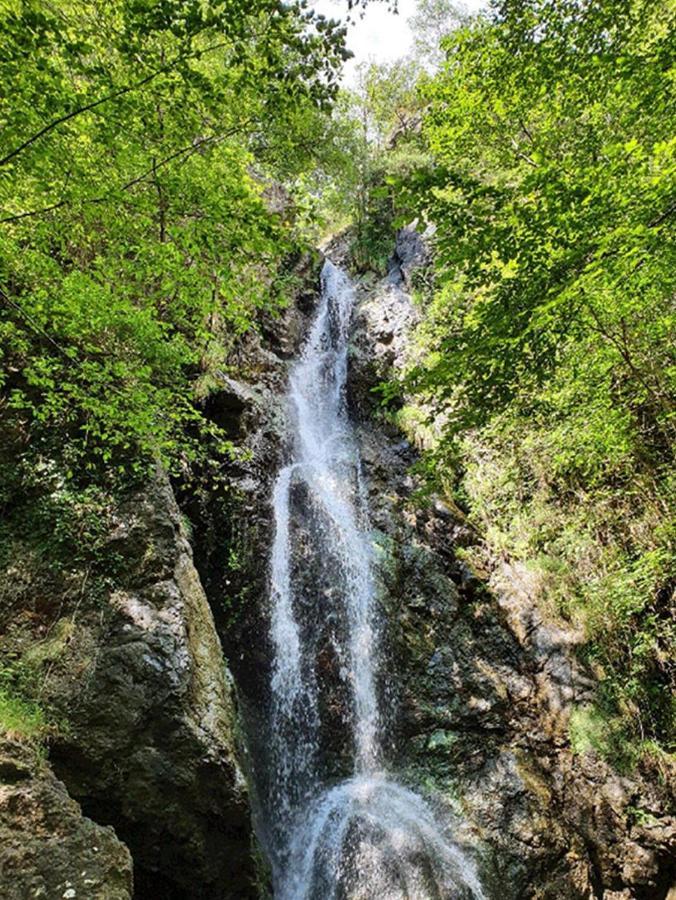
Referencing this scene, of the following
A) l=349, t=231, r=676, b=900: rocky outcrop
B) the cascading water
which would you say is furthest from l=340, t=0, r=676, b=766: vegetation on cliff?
the cascading water

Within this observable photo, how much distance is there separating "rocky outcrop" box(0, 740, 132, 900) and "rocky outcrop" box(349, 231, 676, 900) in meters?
4.52

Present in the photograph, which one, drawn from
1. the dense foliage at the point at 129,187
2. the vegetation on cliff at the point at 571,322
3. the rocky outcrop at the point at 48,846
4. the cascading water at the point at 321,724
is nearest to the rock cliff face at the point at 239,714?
the rocky outcrop at the point at 48,846

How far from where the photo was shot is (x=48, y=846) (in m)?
2.86

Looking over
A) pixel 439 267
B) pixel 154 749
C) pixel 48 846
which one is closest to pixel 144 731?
pixel 154 749

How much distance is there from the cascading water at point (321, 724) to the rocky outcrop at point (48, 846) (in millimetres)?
3293

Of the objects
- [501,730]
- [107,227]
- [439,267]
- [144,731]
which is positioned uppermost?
[107,227]

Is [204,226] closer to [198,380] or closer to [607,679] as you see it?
[198,380]

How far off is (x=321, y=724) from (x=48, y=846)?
14.6 ft

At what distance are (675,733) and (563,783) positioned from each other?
149cm

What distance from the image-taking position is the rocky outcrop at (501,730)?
553 cm

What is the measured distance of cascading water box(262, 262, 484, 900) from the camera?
5.29m

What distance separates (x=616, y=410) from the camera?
19.5ft

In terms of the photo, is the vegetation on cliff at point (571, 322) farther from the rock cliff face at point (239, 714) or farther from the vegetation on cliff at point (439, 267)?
the rock cliff face at point (239, 714)

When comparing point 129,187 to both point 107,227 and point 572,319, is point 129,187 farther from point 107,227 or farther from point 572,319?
point 572,319
